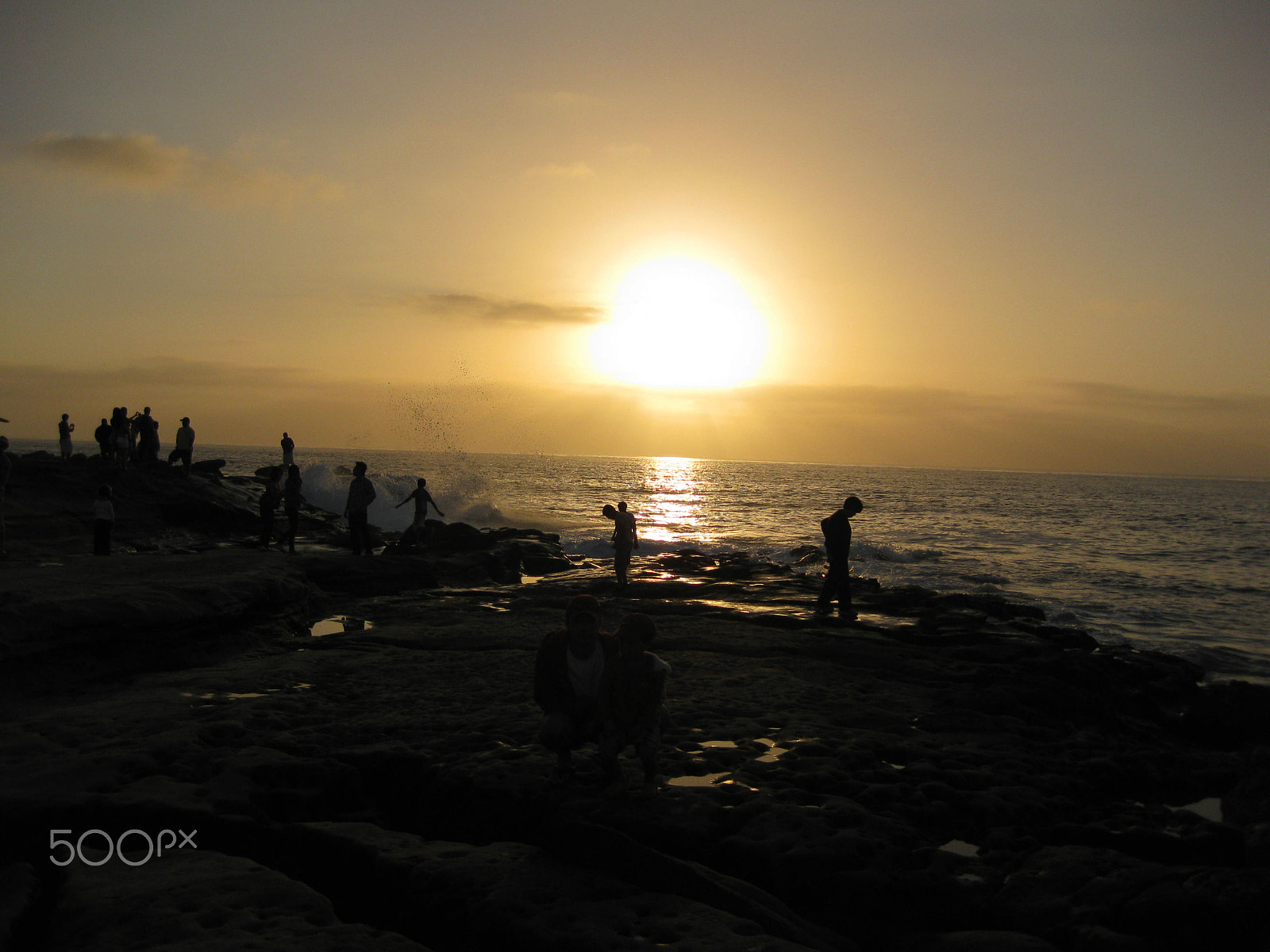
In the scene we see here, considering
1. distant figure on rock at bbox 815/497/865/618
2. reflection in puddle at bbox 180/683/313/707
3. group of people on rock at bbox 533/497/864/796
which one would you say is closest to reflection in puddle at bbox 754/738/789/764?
group of people on rock at bbox 533/497/864/796

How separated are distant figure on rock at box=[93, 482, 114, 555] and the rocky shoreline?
3.75m

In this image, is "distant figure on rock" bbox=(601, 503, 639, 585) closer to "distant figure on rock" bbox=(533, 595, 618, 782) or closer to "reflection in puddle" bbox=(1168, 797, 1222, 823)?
"reflection in puddle" bbox=(1168, 797, 1222, 823)

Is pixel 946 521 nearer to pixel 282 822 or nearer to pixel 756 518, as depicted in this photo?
pixel 756 518

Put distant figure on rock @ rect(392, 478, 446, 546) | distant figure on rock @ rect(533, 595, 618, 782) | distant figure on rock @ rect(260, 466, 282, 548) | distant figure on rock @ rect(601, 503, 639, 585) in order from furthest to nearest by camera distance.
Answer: distant figure on rock @ rect(392, 478, 446, 546)
distant figure on rock @ rect(260, 466, 282, 548)
distant figure on rock @ rect(601, 503, 639, 585)
distant figure on rock @ rect(533, 595, 618, 782)

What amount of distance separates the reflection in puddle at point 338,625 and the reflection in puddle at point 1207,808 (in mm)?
10333

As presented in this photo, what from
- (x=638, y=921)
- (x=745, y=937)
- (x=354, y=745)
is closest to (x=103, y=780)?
(x=354, y=745)

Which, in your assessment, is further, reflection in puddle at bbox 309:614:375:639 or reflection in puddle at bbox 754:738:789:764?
reflection in puddle at bbox 309:614:375:639

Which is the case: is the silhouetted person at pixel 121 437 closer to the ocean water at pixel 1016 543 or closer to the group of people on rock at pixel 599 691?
the ocean water at pixel 1016 543

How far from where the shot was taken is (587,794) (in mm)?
5652

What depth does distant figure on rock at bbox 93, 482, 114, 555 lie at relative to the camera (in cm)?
1571

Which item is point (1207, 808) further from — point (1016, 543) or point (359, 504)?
point (1016, 543)

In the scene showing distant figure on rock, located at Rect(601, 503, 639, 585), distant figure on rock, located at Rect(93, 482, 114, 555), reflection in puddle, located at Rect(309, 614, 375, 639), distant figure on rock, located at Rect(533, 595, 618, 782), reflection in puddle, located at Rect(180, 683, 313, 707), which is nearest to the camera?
distant figure on rock, located at Rect(533, 595, 618, 782)

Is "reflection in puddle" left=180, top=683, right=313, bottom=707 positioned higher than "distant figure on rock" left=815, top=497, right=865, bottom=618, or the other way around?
"distant figure on rock" left=815, top=497, right=865, bottom=618

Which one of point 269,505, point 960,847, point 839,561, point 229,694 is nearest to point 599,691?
point 960,847
